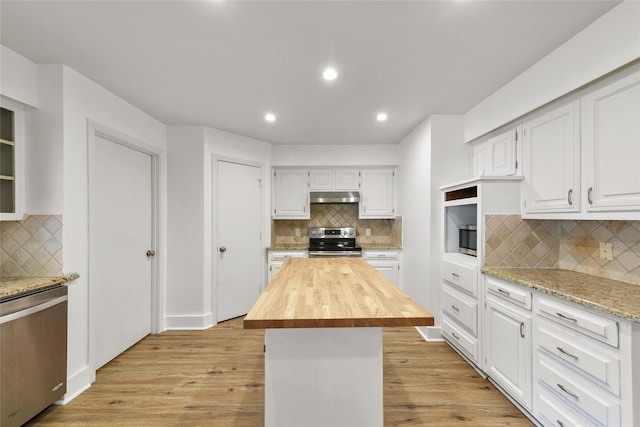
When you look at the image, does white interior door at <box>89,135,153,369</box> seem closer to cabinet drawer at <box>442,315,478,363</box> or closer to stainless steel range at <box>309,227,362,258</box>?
stainless steel range at <box>309,227,362,258</box>

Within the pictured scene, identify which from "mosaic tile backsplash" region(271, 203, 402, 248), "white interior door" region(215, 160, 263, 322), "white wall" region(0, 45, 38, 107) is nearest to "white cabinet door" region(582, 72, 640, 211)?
"mosaic tile backsplash" region(271, 203, 402, 248)

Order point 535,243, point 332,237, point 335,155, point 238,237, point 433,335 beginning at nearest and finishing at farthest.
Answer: point 535,243 < point 433,335 < point 238,237 < point 335,155 < point 332,237

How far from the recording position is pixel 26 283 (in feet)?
5.50

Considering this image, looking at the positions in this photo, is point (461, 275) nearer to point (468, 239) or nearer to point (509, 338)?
point (468, 239)

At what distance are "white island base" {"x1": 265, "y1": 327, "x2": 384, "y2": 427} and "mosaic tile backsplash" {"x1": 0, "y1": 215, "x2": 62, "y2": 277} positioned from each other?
5.95ft

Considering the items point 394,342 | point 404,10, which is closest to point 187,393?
point 394,342

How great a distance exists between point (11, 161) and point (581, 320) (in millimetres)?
3555

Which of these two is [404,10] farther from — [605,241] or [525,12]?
[605,241]

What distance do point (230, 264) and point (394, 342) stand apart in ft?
6.97

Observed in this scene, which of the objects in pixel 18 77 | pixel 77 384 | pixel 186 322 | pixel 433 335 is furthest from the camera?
pixel 186 322

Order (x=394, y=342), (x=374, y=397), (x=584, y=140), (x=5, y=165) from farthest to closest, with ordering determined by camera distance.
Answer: (x=394, y=342), (x=5, y=165), (x=584, y=140), (x=374, y=397)

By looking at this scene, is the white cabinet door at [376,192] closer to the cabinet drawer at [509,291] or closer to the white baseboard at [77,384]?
the cabinet drawer at [509,291]

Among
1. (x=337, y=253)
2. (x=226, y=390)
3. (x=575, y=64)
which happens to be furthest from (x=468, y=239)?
(x=226, y=390)

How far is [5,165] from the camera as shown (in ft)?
6.07
